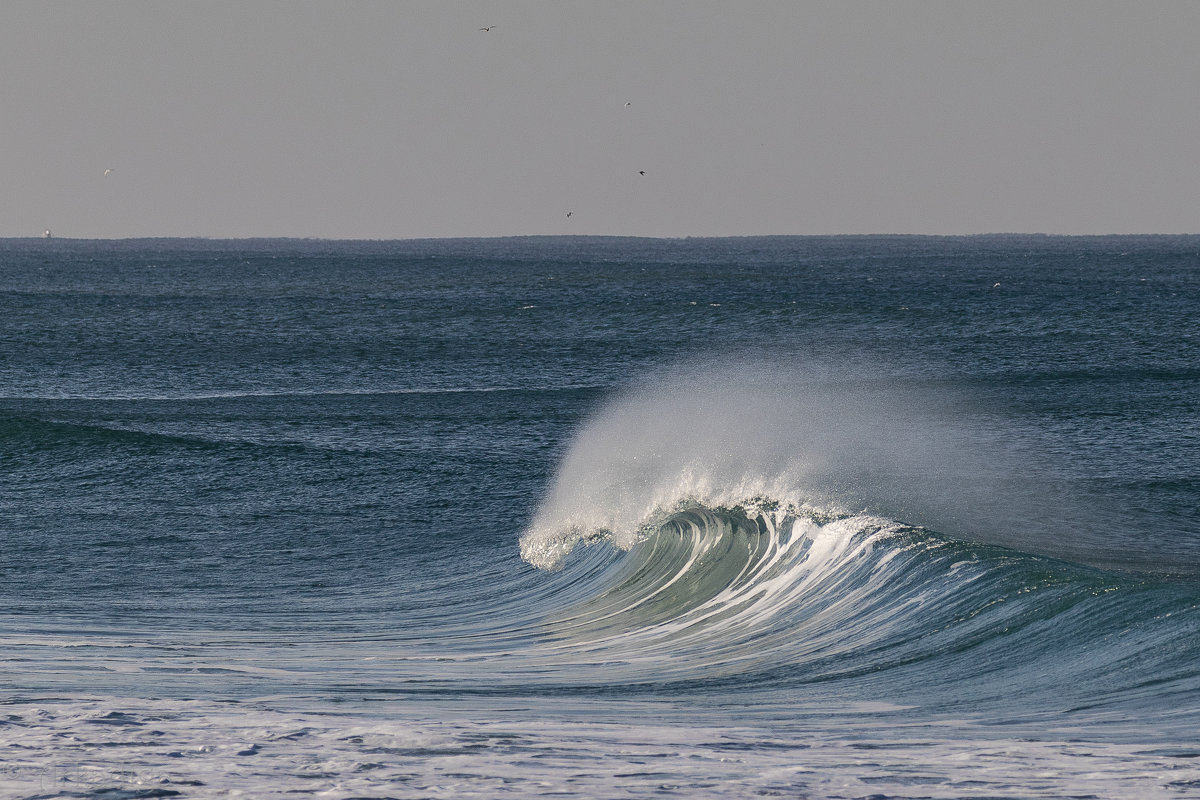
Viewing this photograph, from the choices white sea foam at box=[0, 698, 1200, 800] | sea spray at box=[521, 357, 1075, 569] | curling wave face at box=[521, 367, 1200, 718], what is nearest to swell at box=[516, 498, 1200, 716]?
curling wave face at box=[521, 367, 1200, 718]

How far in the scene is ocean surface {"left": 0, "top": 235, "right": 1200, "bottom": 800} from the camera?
8664mm

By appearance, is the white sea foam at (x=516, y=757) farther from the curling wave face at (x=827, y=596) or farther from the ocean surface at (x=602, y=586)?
the curling wave face at (x=827, y=596)

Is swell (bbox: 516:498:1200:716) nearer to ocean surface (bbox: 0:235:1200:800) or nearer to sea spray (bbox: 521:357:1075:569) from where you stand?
ocean surface (bbox: 0:235:1200:800)

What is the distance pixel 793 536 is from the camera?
58.6 feet

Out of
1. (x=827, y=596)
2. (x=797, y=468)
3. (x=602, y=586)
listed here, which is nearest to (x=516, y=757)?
(x=827, y=596)

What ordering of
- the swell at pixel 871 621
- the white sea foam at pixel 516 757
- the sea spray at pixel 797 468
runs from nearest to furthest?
the white sea foam at pixel 516 757 < the swell at pixel 871 621 < the sea spray at pixel 797 468

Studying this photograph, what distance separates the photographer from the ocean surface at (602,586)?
866 centimetres

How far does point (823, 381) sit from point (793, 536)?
29610mm

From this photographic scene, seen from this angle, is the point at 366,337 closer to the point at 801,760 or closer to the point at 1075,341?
the point at 1075,341

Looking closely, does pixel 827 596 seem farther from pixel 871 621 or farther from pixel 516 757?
pixel 516 757

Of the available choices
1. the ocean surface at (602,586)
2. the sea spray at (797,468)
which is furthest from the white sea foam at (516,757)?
the sea spray at (797,468)

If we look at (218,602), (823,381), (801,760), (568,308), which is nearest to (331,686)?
(801,760)

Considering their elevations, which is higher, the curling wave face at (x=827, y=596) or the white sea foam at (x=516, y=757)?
the white sea foam at (x=516, y=757)

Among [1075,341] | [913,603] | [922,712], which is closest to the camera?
[922,712]
